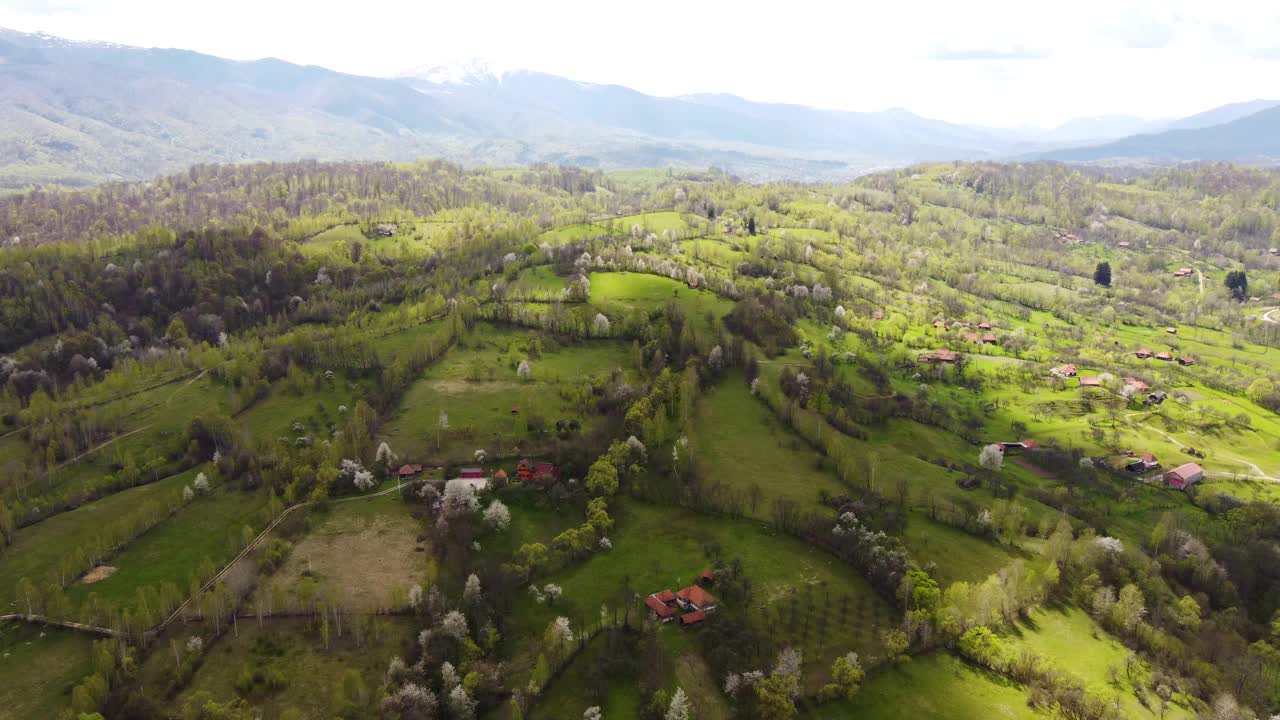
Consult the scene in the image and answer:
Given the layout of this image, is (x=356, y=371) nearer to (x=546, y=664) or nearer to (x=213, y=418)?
(x=213, y=418)

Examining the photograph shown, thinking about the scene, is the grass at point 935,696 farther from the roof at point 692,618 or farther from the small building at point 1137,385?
the small building at point 1137,385

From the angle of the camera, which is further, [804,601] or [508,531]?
[508,531]

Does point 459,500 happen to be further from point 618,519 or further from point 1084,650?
point 1084,650

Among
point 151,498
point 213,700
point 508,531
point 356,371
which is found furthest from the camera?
point 356,371

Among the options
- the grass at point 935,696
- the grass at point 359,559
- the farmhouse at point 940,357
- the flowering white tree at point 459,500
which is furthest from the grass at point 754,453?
the farmhouse at point 940,357

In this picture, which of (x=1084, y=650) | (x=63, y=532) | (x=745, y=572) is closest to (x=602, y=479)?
(x=745, y=572)

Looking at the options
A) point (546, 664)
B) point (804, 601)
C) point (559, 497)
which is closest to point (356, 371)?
point (559, 497)

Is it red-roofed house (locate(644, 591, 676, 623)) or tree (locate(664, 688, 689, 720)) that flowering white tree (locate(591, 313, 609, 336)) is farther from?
tree (locate(664, 688, 689, 720))

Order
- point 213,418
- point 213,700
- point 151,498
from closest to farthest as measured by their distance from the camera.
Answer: point 213,700 → point 151,498 → point 213,418
